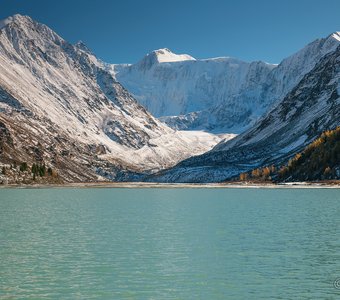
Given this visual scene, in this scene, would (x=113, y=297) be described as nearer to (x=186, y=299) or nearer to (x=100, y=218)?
(x=186, y=299)

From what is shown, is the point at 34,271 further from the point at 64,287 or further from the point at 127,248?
the point at 127,248

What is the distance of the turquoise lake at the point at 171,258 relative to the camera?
45875 mm

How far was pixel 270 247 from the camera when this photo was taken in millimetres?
65812

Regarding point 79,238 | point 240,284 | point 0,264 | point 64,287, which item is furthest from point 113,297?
point 79,238

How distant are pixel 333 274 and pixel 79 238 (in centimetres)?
3598

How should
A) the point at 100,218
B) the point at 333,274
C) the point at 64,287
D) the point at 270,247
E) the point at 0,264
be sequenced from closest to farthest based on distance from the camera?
the point at 64,287 < the point at 333,274 < the point at 0,264 < the point at 270,247 < the point at 100,218

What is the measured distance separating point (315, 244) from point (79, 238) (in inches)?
1192

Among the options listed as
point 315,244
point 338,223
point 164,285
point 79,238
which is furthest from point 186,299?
point 338,223

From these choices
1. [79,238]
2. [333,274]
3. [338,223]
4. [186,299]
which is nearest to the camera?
[186,299]

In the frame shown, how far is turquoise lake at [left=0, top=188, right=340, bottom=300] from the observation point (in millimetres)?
45875

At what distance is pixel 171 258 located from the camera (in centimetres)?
5966

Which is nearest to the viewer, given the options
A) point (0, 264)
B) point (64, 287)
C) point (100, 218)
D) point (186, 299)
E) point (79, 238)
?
point (186, 299)

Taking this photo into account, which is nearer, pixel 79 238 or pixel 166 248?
pixel 166 248

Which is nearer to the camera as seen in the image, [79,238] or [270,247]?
[270,247]
